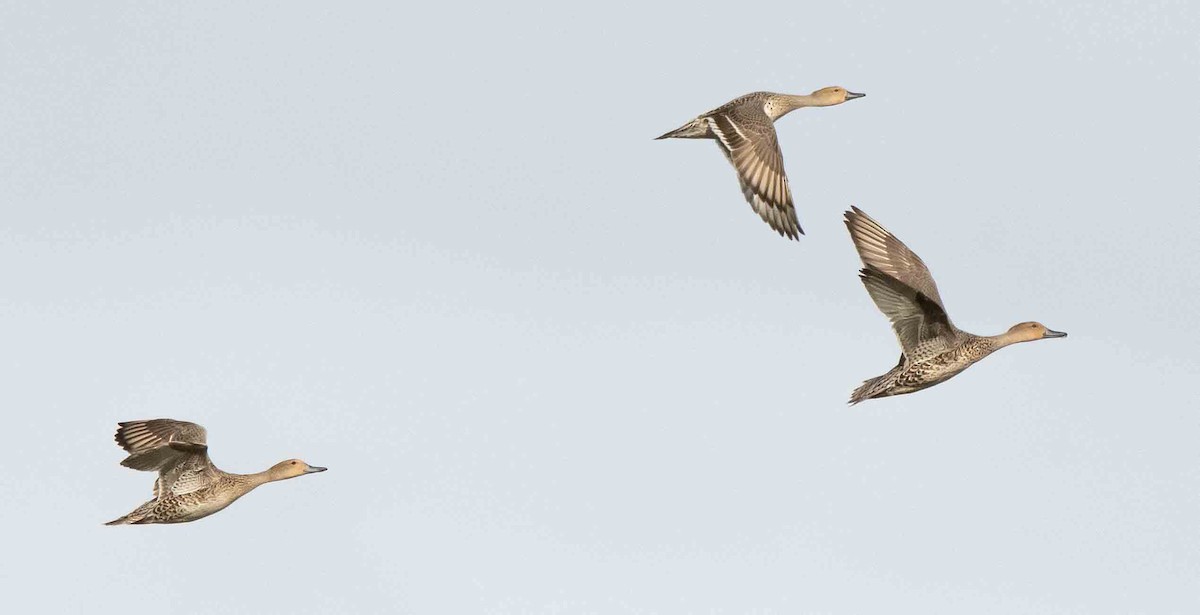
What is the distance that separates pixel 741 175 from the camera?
114 feet

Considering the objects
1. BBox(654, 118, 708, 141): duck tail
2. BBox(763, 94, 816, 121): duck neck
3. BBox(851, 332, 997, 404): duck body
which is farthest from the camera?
BBox(763, 94, 816, 121): duck neck

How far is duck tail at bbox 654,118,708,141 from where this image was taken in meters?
36.4

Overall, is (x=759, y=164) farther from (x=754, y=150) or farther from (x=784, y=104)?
(x=784, y=104)

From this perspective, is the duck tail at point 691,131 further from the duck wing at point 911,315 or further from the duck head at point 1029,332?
the duck head at point 1029,332

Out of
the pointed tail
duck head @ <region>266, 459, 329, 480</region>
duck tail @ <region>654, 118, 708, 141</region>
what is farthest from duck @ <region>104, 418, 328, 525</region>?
the pointed tail

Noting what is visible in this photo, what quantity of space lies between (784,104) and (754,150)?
4.24 m

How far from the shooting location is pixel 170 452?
34.5 meters

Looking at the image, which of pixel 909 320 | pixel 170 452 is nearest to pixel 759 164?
pixel 909 320

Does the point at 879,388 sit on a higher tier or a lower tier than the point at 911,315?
lower

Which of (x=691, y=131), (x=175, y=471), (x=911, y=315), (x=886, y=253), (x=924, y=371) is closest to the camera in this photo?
(x=911, y=315)

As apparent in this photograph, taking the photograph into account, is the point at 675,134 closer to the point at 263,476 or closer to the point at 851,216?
the point at 851,216

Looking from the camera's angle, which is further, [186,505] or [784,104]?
[784,104]

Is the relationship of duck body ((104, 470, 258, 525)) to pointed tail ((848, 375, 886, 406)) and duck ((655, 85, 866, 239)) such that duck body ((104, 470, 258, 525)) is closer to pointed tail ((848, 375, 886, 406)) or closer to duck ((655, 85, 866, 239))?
duck ((655, 85, 866, 239))

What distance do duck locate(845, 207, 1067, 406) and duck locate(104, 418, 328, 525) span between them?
441 inches
